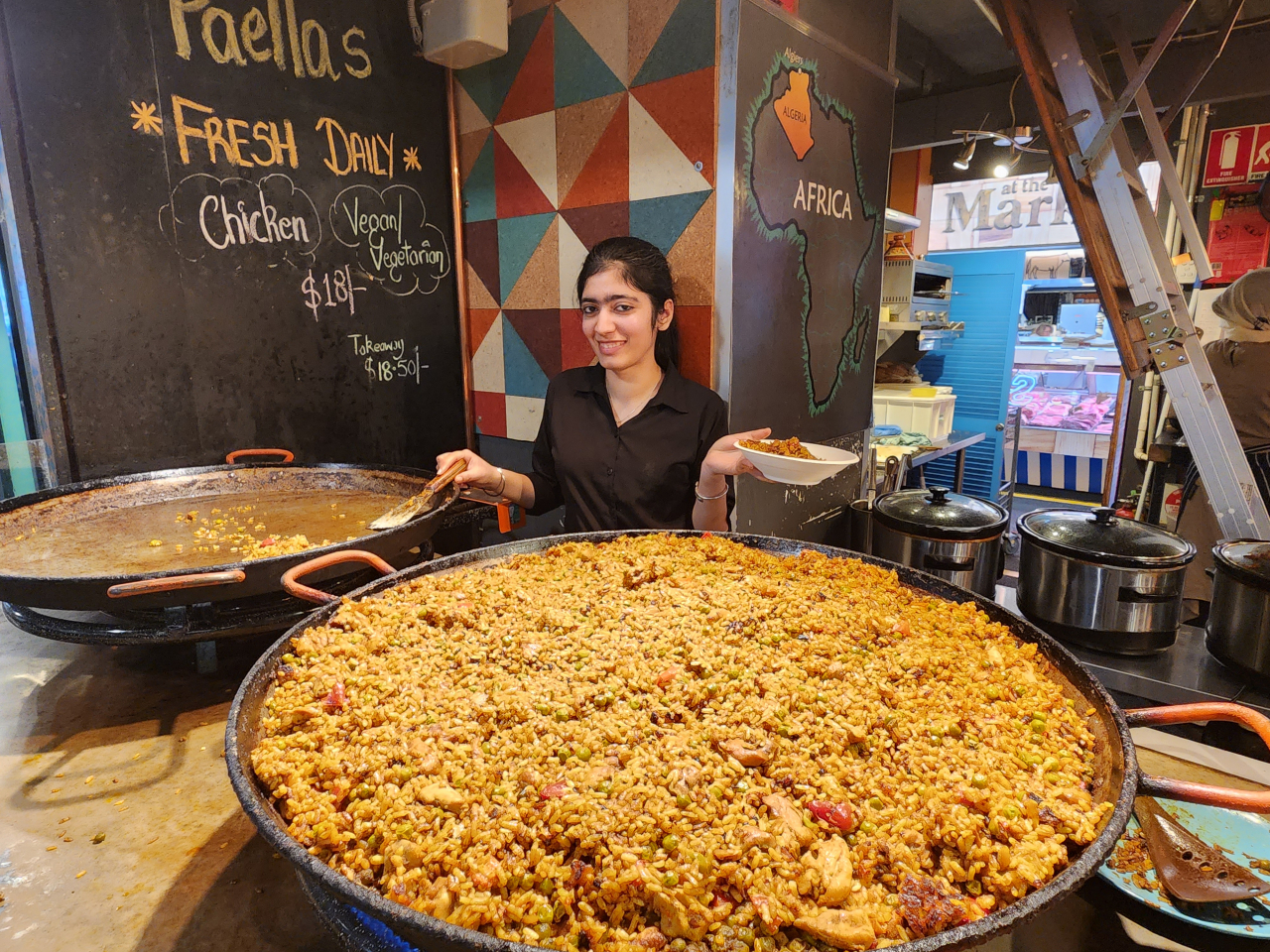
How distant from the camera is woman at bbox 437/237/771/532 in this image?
2365 millimetres

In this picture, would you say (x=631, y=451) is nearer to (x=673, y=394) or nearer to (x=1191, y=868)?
(x=673, y=394)

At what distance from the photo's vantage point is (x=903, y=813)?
2.81ft

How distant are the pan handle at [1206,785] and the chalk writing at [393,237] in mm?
3210

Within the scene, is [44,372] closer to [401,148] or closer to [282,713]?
[401,148]

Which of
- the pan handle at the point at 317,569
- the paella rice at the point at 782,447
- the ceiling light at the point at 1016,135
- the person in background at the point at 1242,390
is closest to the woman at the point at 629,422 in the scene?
the paella rice at the point at 782,447

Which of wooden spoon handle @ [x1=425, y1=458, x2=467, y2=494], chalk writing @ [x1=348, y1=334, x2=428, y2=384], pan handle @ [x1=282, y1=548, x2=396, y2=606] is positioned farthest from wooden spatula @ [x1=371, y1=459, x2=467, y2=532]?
chalk writing @ [x1=348, y1=334, x2=428, y2=384]

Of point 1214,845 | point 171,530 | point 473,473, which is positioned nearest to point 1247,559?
point 1214,845

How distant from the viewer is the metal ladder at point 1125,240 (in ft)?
8.10

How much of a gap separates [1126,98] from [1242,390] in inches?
112

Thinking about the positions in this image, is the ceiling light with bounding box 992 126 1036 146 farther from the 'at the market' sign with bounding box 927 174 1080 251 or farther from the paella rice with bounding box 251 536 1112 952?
the paella rice with bounding box 251 536 1112 952

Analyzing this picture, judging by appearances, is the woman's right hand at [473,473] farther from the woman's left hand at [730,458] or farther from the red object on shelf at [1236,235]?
the red object on shelf at [1236,235]

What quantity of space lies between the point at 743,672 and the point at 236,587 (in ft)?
3.06

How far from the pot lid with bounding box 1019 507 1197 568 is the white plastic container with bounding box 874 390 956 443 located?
125 inches

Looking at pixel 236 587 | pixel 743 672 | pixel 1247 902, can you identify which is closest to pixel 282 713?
pixel 236 587
